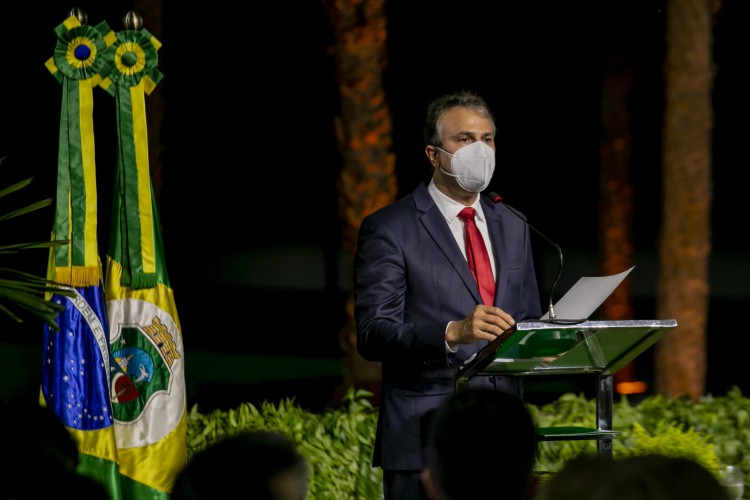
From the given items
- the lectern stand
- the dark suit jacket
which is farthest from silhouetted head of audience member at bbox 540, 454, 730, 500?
the dark suit jacket

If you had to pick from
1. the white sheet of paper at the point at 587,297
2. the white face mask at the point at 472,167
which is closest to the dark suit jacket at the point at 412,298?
the white face mask at the point at 472,167

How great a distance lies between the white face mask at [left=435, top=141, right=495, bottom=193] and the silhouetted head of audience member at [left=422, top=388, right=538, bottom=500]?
114 cm

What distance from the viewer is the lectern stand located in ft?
8.96

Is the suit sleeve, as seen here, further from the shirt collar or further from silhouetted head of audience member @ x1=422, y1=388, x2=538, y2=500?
silhouetted head of audience member @ x1=422, y1=388, x2=538, y2=500

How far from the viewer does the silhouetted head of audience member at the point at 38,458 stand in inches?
64.9

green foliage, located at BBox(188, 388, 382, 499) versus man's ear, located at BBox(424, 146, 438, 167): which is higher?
man's ear, located at BBox(424, 146, 438, 167)

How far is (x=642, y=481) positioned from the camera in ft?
4.47

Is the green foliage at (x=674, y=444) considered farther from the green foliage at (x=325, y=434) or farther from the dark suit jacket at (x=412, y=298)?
the dark suit jacket at (x=412, y=298)

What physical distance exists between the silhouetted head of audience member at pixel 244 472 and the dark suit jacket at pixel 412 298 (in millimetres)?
1385

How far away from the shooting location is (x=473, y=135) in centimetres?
342

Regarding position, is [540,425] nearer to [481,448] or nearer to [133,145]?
[133,145]

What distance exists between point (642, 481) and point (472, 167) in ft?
6.71

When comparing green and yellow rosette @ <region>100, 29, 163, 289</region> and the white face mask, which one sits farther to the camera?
green and yellow rosette @ <region>100, 29, 163, 289</region>

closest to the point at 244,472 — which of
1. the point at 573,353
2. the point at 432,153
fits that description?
the point at 573,353
